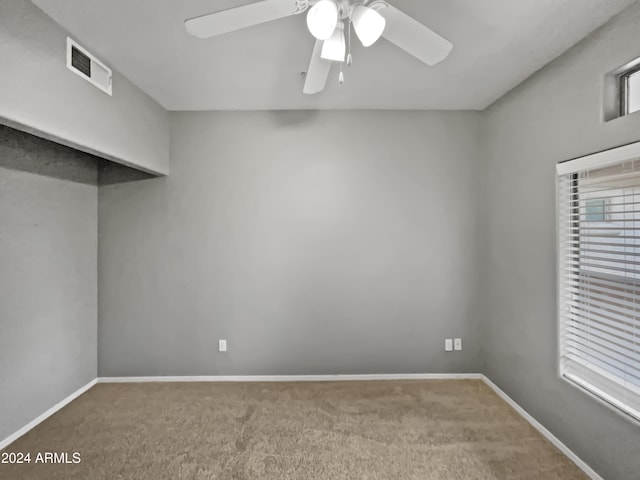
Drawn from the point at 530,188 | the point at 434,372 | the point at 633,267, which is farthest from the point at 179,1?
the point at 434,372

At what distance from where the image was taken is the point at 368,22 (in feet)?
4.17

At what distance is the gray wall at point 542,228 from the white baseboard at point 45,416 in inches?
147

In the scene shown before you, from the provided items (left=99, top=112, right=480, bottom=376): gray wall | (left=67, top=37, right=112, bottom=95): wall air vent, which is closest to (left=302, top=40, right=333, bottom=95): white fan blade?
(left=99, top=112, right=480, bottom=376): gray wall

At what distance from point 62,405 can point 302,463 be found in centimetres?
215

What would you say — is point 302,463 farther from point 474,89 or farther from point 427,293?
point 474,89

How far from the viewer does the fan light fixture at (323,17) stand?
120 centimetres

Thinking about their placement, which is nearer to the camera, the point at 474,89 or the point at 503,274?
the point at 474,89

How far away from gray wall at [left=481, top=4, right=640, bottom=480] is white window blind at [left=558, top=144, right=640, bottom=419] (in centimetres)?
9

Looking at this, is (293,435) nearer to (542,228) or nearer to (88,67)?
(542,228)

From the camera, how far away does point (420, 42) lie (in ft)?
4.86

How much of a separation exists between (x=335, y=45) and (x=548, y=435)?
2.81 m

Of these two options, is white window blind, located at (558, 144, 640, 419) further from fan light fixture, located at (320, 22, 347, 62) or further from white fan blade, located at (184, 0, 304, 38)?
white fan blade, located at (184, 0, 304, 38)

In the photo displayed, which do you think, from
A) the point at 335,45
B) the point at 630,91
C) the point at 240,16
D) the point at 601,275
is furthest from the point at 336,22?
the point at 601,275

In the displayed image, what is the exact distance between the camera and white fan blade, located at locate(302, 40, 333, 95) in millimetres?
1640
